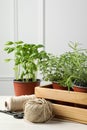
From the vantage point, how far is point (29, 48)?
5.39 feet

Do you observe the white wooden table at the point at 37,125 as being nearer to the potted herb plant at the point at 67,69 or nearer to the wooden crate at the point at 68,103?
the wooden crate at the point at 68,103

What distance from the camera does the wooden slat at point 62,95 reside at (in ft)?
3.78

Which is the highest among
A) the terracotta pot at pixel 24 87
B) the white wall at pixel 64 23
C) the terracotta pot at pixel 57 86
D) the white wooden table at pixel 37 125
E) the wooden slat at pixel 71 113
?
the white wall at pixel 64 23

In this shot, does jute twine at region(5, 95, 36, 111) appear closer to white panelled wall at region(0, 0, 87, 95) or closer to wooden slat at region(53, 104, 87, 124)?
wooden slat at region(53, 104, 87, 124)

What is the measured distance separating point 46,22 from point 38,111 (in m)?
2.21

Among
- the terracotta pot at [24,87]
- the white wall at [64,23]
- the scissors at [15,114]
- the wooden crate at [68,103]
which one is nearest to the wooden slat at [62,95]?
the wooden crate at [68,103]

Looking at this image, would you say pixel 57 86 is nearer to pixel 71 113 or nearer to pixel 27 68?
pixel 71 113

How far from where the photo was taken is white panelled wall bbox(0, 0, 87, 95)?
126 inches

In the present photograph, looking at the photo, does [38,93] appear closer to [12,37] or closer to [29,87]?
[29,87]

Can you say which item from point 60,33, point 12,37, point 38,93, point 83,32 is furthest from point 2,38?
point 38,93

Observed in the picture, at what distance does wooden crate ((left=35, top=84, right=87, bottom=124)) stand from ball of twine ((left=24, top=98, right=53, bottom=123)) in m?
0.05

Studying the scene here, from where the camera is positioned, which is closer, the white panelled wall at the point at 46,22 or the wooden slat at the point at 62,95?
the wooden slat at the point at 62,95

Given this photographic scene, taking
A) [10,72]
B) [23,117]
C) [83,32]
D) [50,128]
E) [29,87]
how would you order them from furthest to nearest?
[10,72] < [83,32] < [29,87] < [23,117] < [50,128]

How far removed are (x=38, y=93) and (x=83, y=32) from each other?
2.00 m
